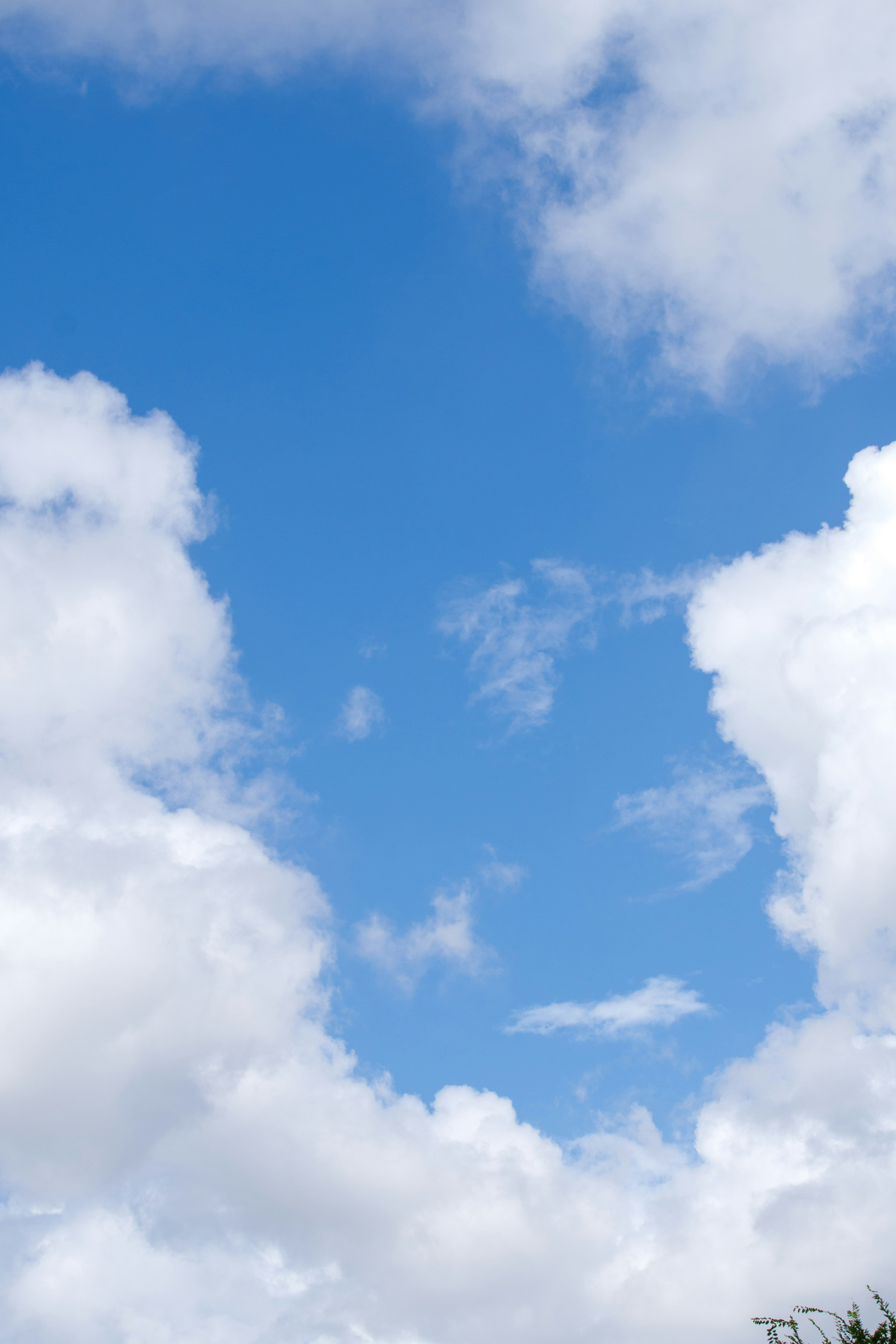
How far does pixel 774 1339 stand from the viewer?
59438 millimetres

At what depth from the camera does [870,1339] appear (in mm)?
59500

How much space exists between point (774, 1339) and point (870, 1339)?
4.95m
